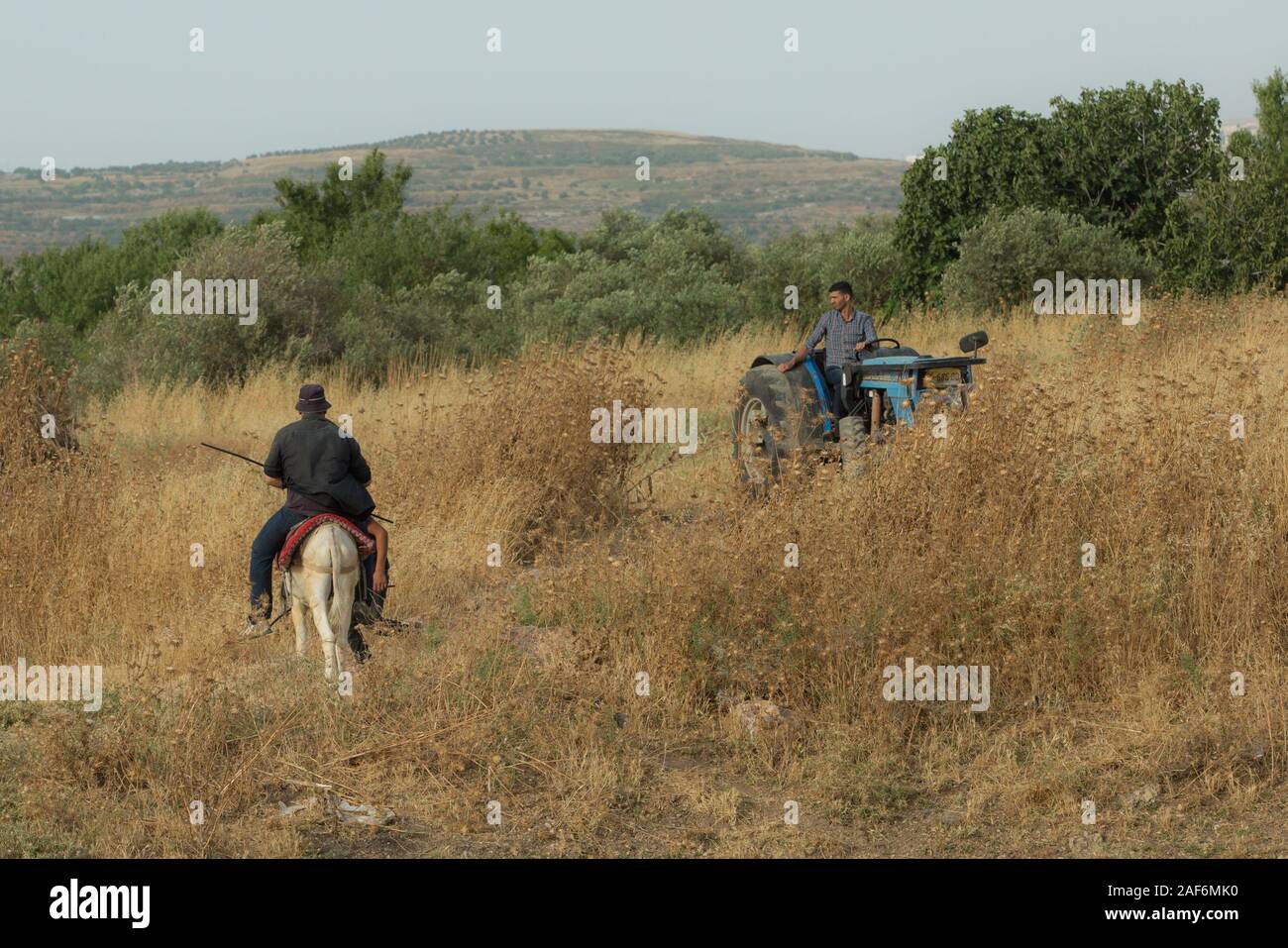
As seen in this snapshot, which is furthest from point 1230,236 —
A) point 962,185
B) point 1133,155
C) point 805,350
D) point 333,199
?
point 333,199

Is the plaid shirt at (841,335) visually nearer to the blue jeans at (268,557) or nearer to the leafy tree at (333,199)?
the blue jeans at (268,557)

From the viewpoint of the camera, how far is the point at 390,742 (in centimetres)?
645

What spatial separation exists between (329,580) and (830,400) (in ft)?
14.0

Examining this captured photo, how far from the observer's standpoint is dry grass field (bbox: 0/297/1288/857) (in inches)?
239

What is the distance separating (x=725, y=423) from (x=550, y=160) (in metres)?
126

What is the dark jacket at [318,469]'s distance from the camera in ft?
23.4

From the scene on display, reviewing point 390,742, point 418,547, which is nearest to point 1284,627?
point 390,742

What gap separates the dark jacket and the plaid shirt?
4.06 meters

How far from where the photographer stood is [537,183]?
12275 cm

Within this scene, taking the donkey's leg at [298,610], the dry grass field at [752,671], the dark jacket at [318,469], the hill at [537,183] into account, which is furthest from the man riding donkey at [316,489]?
the hill at [537,183]

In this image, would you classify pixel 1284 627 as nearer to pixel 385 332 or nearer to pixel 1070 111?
pixel 385 332

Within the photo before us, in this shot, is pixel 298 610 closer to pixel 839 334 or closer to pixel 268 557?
pixel 268 557

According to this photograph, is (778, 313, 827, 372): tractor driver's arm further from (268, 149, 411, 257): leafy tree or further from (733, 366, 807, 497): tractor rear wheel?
(268, 149, 411, 257): leafy tree

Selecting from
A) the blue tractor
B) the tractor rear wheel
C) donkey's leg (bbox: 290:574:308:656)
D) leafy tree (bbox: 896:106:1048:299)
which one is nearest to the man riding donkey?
donkey's leg (bbox: 290:574:308:656)
